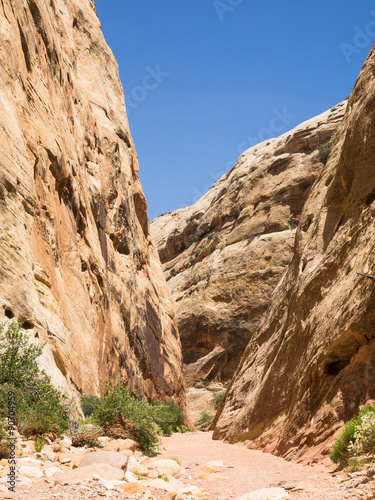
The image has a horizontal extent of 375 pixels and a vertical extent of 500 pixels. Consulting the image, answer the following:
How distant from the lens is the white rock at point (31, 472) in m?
6.35

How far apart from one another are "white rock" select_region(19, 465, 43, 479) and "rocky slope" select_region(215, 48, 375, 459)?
249 inches

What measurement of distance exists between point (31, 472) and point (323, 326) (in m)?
9.71

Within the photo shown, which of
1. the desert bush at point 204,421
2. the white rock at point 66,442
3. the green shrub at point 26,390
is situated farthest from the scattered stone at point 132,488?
the desert bush at point 204,421

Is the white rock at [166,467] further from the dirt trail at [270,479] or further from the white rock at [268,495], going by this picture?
the white rock at [268,495]

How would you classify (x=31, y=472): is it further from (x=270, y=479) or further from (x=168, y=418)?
(x=168, y=418)

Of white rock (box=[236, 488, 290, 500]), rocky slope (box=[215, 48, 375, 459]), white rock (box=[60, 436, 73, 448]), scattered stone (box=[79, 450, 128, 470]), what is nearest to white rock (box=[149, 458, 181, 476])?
scattered stone (box=[79, 450, 128, 470])

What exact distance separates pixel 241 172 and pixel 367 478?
57258 mm

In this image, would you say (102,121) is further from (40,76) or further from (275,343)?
(275,343)

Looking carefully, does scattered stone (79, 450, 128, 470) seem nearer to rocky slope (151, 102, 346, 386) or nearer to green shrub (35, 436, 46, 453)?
green shrub (35, 436, 46, 453)

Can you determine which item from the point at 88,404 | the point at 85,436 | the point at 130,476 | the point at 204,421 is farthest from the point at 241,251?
the point at 130,476

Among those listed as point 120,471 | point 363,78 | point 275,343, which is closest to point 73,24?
point 363,78

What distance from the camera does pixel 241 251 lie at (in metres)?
51.2

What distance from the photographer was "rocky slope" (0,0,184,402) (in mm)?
13391

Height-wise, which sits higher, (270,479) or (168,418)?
(270,479)
